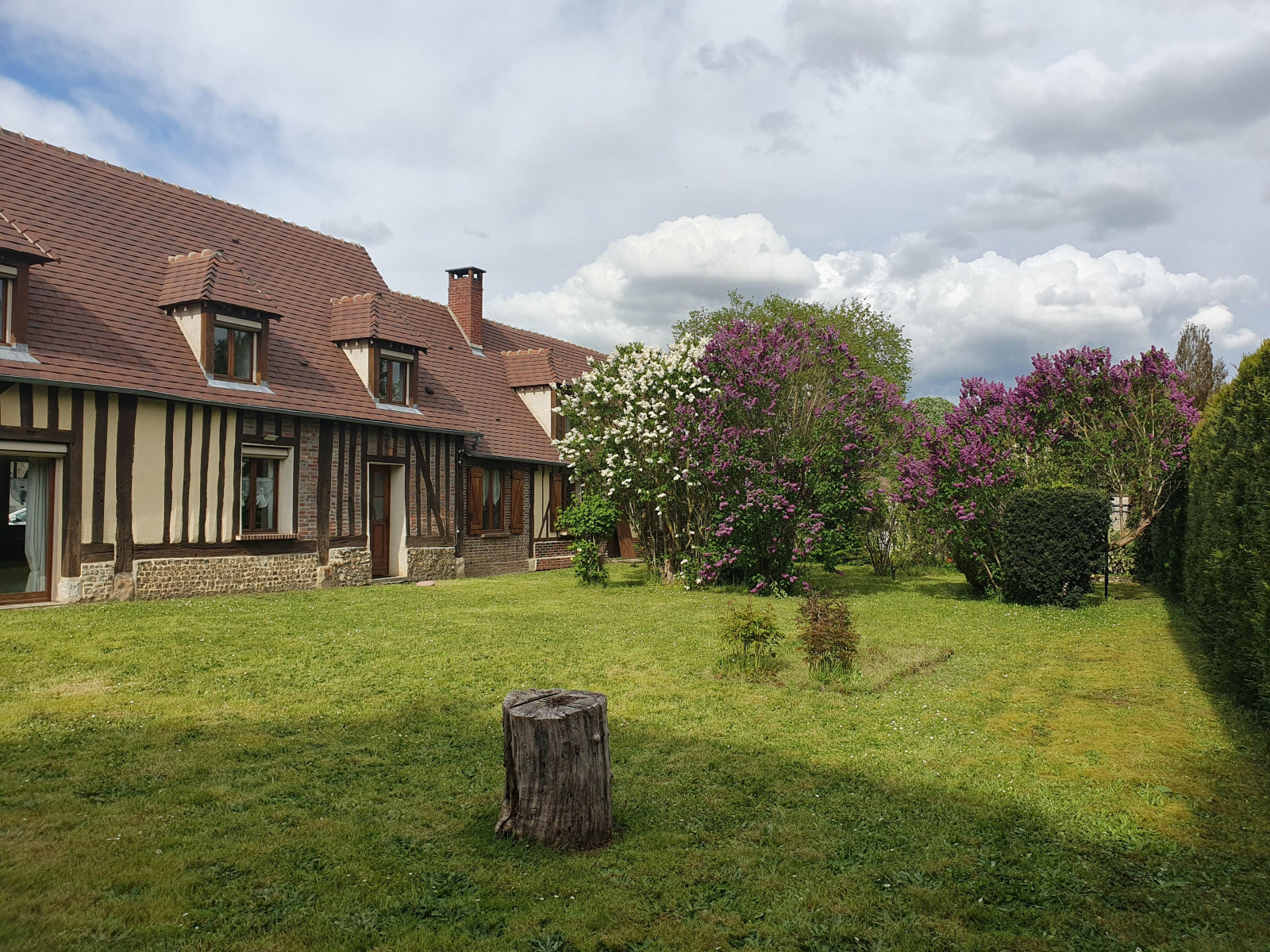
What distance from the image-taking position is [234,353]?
48.9 feet

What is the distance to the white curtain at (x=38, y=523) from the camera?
12.4 meters

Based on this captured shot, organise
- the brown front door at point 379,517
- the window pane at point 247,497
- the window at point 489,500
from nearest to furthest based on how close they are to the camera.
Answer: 1. the window pane at point 247,497
2. the brown front door at point 379,517
3. the window at point 489,500

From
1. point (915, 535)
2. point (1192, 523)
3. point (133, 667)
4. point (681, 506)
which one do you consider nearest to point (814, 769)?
point (133, 667)

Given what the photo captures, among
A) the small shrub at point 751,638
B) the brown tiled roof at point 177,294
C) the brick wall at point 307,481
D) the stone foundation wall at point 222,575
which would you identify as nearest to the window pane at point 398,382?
the brown tiled roof at point 177,294

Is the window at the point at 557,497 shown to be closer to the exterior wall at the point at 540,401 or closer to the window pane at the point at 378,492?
the exterior wall at the point at 540,401

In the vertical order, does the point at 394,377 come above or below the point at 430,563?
above

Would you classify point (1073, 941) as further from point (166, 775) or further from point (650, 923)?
point (166, 775)

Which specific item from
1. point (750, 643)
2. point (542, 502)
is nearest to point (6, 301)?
point (750, 643)

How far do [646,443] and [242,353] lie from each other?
24.3ft

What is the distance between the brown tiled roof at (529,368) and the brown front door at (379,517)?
6.09 metres

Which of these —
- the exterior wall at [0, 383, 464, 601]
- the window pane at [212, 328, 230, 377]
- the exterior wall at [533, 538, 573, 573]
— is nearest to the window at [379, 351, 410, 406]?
the exterior wall at [0, 383, 464, 601]

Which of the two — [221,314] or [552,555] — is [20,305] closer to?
[221,314]

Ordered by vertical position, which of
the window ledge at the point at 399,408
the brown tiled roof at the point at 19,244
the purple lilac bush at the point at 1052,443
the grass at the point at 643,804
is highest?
the brown tiled roof at the point at 19,244

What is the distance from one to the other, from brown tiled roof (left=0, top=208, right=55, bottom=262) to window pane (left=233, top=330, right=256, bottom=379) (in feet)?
10.5
